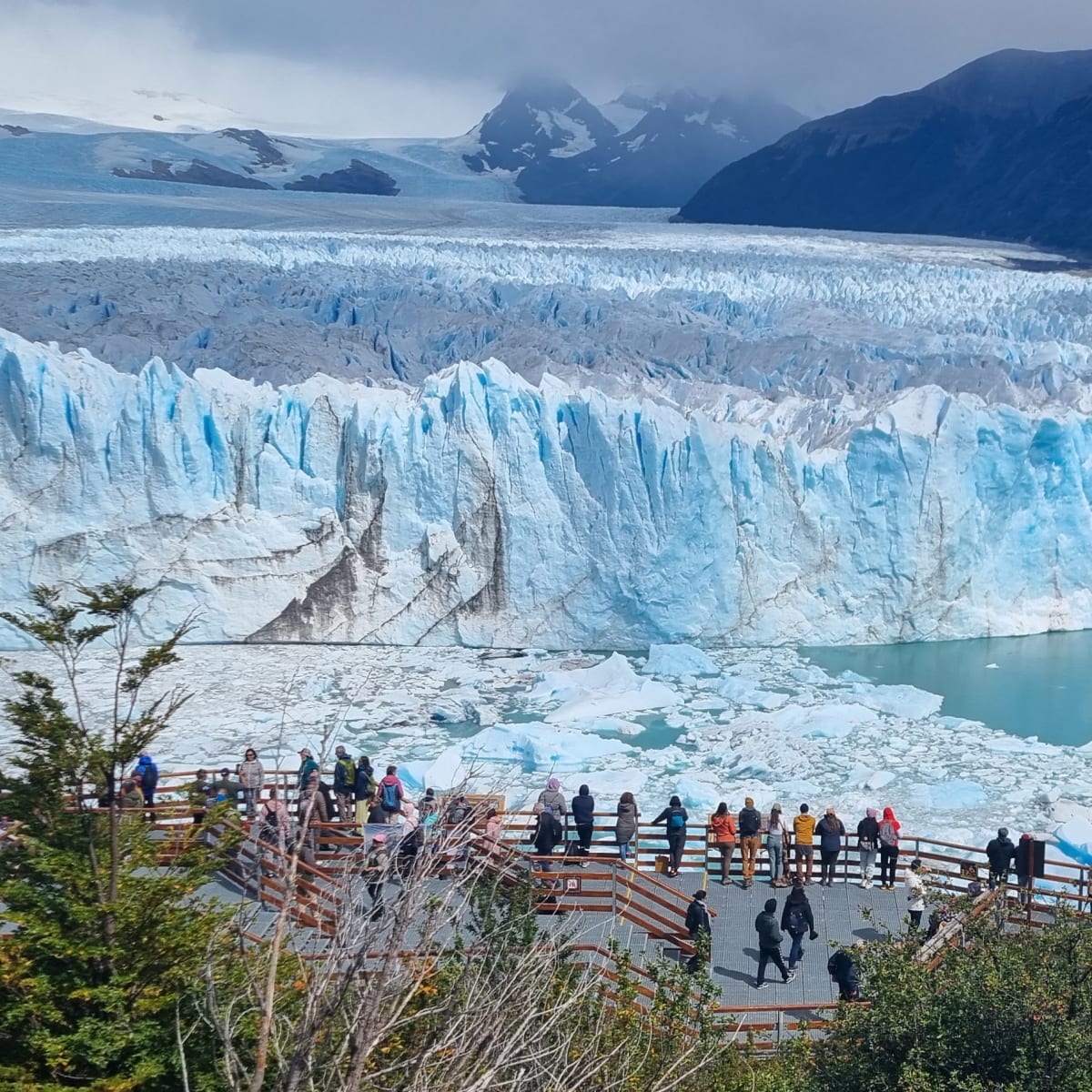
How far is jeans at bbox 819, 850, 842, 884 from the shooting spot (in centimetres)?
733

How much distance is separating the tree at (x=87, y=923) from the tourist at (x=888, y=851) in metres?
4.15

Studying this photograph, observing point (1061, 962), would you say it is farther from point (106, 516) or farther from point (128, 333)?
point (128, 333)

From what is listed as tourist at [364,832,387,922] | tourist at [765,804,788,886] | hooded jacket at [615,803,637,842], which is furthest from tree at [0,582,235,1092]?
tourist at [765,804,788,886]

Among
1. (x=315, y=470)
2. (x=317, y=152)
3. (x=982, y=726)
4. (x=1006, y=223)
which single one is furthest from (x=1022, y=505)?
(x=317, y=152)

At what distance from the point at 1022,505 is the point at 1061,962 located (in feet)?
33.8

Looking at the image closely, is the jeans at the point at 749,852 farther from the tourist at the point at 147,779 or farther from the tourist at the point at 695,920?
the tourist at the point at 147,779

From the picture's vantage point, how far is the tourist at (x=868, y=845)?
7391 mm

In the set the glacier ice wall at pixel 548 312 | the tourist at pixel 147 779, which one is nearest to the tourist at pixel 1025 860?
the tourist at pixel 147 779

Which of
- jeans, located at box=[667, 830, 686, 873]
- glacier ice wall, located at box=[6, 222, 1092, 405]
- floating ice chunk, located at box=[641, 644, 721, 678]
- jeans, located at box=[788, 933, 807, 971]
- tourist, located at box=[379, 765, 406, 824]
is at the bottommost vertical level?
floating ice chunk, located at box=[641, 644, 721, 678]

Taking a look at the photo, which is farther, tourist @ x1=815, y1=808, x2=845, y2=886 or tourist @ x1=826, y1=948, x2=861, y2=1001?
tourist @ x1=815, y1=808, x2=845, y2=886

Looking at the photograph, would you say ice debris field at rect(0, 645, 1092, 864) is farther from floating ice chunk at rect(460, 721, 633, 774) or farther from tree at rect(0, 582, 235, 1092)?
tree at rect(0, 582, 235, 1092)

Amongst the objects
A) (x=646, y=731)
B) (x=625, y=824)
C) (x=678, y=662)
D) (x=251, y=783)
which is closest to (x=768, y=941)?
(x=625, y=824)

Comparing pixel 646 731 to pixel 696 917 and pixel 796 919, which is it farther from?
pixel 696 917

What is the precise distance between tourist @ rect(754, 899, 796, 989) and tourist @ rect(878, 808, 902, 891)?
1296 mm
